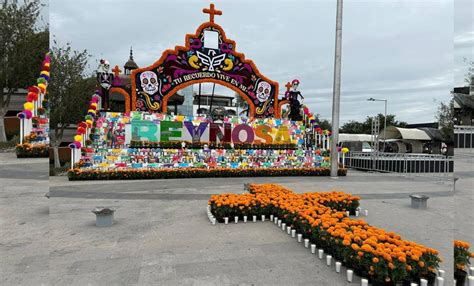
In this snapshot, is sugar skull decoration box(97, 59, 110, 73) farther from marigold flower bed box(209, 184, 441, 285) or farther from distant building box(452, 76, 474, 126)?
distant building box(452, 76, 474, 126)

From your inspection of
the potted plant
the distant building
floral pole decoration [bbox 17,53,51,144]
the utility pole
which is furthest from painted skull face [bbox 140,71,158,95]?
the distant building

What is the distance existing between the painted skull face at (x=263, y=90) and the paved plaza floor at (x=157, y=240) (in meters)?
10.2

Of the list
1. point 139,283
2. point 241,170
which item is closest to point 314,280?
point 139,283

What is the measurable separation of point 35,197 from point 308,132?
14.5 m

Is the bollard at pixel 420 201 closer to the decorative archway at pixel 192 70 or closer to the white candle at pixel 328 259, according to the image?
the white candle at pixel 328 259

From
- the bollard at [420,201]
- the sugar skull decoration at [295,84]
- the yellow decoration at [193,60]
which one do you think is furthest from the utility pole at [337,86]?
the bollard at [420,201]

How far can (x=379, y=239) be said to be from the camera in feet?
14.0

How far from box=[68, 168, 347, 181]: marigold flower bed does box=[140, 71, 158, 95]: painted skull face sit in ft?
14.9

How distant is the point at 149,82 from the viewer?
16281mm

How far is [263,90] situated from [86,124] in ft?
31.9

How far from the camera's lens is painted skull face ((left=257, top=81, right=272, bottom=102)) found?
18.0 m

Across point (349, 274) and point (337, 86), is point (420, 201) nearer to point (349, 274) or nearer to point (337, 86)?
point (349, 274)

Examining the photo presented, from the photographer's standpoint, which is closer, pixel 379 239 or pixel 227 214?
pixel 379 239

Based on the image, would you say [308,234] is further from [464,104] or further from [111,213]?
[111,213]
